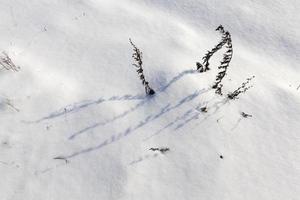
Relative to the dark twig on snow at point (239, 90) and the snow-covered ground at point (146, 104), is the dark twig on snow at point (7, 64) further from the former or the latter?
the dark twig on snow at point (239, 90)

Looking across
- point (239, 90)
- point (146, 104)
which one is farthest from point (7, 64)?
point (239, 90)

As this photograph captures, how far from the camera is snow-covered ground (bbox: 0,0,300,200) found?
2658 millimetres

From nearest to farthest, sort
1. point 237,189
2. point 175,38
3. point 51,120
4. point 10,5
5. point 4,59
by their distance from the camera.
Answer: point 237,189 → point 51,120 → point 4,59 → point 175,38 → point 10,5

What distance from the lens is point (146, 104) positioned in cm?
303

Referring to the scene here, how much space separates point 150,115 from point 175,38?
95cm

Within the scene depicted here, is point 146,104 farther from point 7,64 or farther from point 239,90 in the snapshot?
point 7,64

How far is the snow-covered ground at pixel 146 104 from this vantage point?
105 inches

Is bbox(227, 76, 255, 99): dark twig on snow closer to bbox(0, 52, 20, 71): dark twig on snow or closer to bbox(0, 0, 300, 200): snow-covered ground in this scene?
bbox(0, 0, 300, 200): snow-covered ground

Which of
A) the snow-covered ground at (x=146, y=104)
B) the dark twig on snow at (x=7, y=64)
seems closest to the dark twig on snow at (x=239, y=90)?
the snow-covered ground at (x=146, y=104)

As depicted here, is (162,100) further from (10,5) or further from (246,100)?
(10,5)

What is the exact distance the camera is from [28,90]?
311 cm

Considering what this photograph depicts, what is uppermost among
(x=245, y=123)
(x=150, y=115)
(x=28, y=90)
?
(x=245, y=123)

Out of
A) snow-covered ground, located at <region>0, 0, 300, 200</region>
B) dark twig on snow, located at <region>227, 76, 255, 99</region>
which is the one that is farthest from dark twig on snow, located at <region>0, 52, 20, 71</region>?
dark twig on snow, located at <region>227, 76, 255, 99</region>

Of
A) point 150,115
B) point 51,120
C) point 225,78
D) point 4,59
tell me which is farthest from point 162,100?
point 4,59
